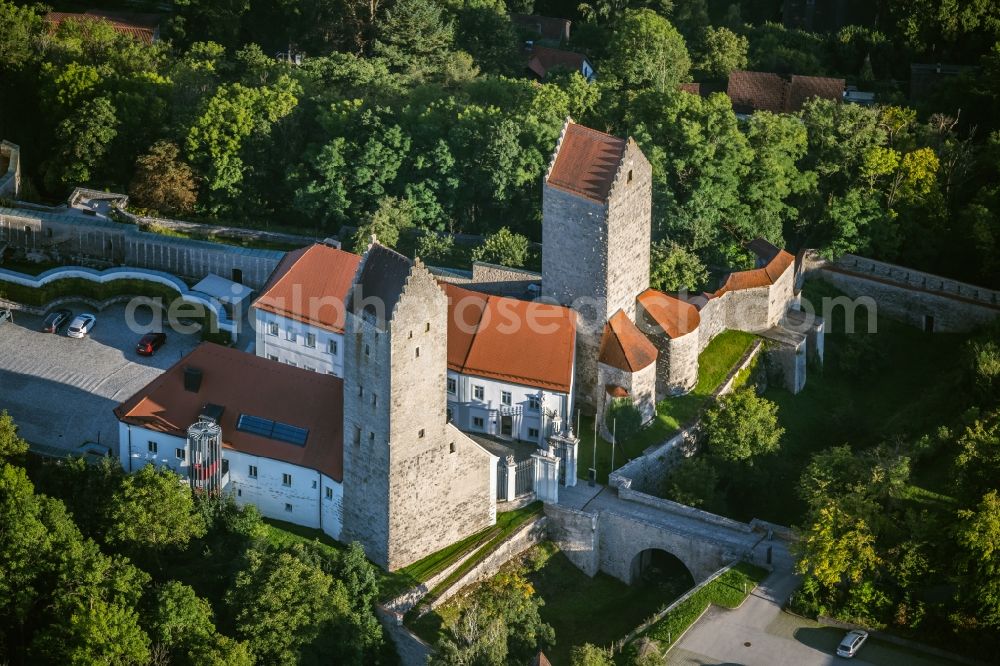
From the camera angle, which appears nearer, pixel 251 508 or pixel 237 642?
pixel 237 642

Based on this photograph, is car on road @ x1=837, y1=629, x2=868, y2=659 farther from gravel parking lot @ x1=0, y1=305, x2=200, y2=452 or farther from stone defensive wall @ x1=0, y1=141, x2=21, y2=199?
stone defensive wall @ x1=0, y1=141, x2=21, y2=199

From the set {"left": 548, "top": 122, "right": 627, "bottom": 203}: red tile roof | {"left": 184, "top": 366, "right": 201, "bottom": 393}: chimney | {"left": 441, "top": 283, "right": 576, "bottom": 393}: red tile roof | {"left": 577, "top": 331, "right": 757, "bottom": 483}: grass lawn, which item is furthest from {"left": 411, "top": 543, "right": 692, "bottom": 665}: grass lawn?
{"left": 548, "top": 122, "right": 627, "bottom": 203}: red tile roof

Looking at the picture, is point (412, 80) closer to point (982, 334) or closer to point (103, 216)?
point (103, 216)

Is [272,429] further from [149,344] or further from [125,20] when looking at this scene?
[125,20]

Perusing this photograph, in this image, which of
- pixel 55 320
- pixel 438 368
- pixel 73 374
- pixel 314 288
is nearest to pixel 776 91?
pixel 314 288

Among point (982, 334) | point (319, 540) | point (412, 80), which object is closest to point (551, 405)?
point (319, 540)

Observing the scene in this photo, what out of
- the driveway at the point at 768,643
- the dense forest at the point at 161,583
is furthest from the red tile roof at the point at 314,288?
the driveway at the point at 768,643
